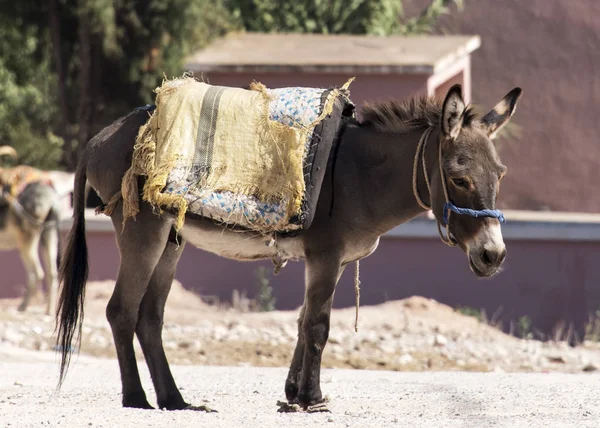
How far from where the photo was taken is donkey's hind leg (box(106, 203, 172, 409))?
705cm

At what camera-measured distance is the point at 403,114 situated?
710cm

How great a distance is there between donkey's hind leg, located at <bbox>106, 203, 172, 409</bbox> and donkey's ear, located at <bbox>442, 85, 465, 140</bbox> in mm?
1738

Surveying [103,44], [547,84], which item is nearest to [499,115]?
[103,44]

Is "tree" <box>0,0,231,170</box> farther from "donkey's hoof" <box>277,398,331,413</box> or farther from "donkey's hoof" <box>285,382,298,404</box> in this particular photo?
"donkey's hoof" <box>277,398,331,413</box>

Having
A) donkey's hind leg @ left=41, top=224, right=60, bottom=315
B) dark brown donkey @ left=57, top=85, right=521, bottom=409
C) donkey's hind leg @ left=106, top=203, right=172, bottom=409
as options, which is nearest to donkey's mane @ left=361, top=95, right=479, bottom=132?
dark brown donkey @ left=57, top=85, right=521, bottom=409

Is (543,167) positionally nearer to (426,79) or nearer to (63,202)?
(426,79)

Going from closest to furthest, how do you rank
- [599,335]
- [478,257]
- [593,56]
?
[478,257] → [599,335] → [593,56]

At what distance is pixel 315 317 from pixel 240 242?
64 centimetres

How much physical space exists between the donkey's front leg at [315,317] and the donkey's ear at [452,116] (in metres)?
0.99

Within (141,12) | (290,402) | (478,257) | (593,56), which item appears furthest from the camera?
(593,56)

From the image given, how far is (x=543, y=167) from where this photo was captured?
21641mm

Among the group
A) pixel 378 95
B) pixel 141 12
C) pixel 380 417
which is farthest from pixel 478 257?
pixel 141 12

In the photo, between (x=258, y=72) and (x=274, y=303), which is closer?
(x=274, y=303)

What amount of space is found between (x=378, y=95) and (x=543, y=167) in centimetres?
645
